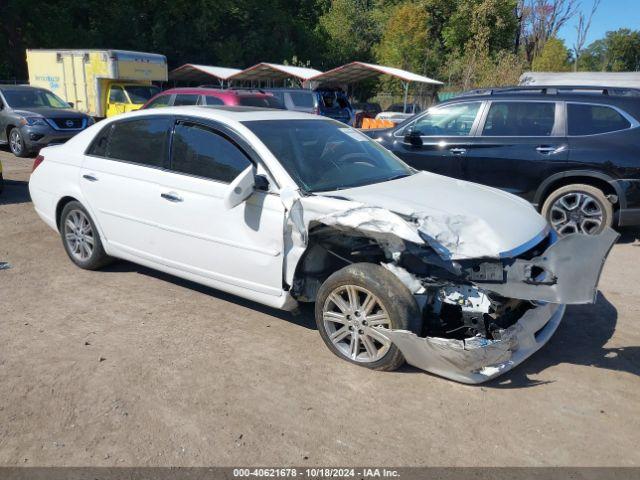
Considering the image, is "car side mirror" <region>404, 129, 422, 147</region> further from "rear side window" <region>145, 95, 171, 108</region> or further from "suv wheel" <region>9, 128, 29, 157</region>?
"suv wheel" <region>9, 128, 29, 157</region>

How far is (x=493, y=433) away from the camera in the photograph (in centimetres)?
314

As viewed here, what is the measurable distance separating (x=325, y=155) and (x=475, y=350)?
6.58 ft

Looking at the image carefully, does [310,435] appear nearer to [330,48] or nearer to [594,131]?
[594,131]

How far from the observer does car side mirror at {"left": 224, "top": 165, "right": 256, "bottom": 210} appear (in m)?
3.99

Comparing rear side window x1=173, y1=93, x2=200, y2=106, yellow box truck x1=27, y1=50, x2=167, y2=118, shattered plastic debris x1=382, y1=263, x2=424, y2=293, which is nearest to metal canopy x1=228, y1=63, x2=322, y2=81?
yellow box truck x1=27, y1=50, x2=167, y2=118

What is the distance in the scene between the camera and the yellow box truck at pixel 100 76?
16.4m

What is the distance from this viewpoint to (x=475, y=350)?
3326mm

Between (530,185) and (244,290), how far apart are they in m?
4.18

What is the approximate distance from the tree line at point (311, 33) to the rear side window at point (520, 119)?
1817 centimetres

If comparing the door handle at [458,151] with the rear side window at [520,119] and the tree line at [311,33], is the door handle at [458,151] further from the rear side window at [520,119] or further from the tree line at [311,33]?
the tree line at [311,33]

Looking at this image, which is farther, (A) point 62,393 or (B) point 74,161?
(B) point 74,161

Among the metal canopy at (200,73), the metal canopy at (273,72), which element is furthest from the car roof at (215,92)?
the metal canopy at (200,73)

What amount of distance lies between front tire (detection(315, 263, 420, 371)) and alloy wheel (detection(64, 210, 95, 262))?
2.70 metres

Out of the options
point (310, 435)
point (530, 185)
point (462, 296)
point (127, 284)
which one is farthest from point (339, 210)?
point (530, 185)
